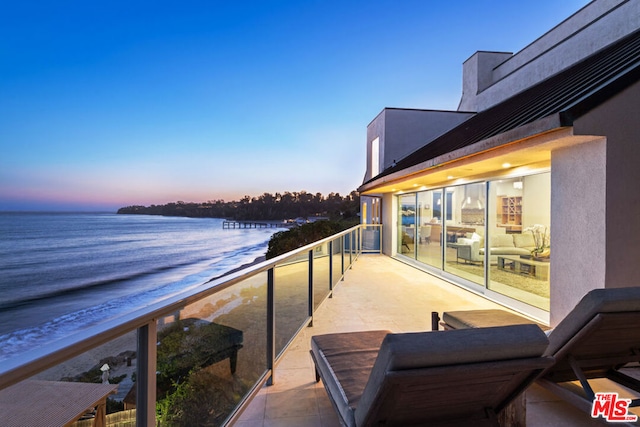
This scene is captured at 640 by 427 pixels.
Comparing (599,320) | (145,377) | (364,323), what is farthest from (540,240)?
(145,377)

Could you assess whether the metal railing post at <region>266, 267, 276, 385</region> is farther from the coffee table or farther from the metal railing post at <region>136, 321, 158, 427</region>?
the coffee table

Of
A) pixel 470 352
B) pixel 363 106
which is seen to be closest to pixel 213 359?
pixel 470 352

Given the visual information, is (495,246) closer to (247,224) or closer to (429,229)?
(429,229)

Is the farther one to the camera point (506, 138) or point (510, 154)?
point (510, 154)

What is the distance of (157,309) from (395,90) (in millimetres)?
21279

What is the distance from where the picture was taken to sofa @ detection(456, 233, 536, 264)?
19.2ft

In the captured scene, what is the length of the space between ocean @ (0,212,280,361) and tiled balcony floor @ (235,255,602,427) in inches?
66.8

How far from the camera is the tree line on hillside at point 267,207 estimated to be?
56.8m

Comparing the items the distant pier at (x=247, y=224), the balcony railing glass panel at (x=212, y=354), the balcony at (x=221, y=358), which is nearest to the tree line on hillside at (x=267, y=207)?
the distant pier at (x=247, y=224)

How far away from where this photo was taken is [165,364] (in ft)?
5.20

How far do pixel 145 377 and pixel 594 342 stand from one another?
113 inches

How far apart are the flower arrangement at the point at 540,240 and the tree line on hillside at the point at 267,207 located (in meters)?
44.5

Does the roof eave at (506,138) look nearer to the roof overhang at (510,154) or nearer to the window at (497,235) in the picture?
the roof overhang at (510,154)

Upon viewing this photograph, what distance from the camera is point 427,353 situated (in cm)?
142
